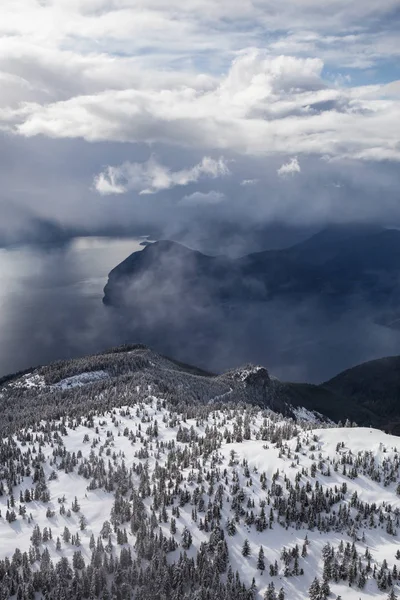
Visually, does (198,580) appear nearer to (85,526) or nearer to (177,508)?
(177,508)

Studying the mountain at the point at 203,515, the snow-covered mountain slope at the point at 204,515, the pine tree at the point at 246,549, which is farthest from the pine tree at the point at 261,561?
the pine tree at the point at 246,549

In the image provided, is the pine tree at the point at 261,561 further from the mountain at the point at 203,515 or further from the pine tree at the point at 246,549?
the pine tree at the point at 246,549

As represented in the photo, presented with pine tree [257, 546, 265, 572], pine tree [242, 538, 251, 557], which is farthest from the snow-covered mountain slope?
pine tree [257, 546, 265, 572]

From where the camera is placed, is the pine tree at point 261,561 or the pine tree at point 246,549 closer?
the pine tree at point 261,561

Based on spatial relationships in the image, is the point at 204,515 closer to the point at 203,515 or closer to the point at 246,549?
the point at 203,515

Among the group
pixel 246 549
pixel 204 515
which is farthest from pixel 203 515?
pixel 246 549

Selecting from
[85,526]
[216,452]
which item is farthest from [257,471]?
Result: [85,526]
